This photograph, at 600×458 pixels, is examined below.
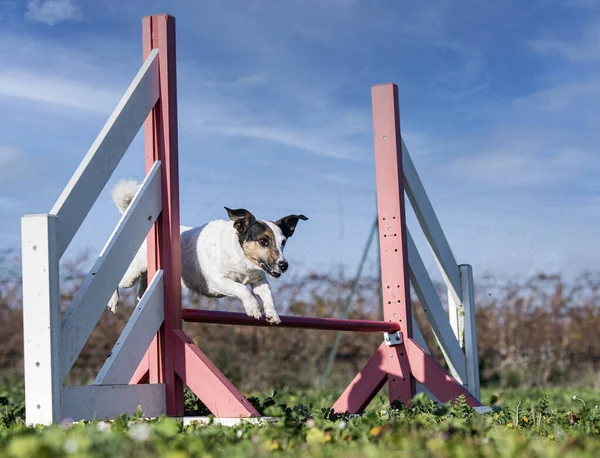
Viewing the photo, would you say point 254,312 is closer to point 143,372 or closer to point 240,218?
point 240,218

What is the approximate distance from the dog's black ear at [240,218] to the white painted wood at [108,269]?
1.32ft

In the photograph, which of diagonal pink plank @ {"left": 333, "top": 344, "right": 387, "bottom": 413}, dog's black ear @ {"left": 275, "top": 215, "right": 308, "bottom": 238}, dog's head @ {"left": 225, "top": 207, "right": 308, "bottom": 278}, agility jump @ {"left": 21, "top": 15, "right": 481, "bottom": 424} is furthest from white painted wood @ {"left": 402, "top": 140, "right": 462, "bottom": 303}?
dog's head @ {"left": 225, "top": 207, "right": 308, "bottom": 278}

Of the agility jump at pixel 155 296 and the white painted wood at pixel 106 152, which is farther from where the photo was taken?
the white painted wood at pixel 106 152

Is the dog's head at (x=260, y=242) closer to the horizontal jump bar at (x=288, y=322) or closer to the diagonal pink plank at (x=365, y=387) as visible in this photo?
the horizontal jump bar at (x=288, y=322)

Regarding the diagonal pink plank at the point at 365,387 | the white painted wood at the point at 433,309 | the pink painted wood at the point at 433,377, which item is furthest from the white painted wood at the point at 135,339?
the white painted wood at the point at 433,309

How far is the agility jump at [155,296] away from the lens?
333 cm

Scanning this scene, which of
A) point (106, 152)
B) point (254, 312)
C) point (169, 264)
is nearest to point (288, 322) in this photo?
point (254, 312)

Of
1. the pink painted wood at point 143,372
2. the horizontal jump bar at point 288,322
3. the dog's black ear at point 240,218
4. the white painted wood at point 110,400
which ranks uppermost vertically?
the dog's black ear at point 240,218

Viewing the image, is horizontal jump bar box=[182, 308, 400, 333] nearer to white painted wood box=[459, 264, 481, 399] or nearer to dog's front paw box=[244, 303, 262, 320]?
dog's front paw box=[244, 303, 262, 320]

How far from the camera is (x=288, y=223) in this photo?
4707 millimetres

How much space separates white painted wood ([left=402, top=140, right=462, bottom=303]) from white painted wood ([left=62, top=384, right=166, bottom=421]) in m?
2.43

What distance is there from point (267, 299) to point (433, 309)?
1.62 m

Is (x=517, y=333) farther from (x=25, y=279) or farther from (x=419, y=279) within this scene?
(x=25, y=279)

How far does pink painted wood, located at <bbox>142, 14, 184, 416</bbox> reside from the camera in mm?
4117
